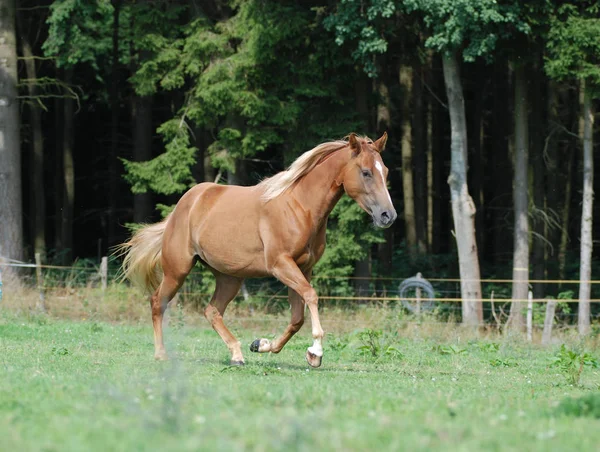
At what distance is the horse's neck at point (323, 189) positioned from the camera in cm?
1063

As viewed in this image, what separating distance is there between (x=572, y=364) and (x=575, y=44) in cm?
1055

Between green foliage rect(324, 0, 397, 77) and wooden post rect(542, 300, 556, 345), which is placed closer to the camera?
wooden post rect(542, 300, 556, 345)

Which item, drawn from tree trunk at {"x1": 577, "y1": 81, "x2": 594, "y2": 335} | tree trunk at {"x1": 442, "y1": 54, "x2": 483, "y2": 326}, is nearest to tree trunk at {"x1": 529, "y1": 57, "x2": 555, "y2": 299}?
tree trunk at {"x1": 577, "y1": 81, "x2": 594, "y2": 335}

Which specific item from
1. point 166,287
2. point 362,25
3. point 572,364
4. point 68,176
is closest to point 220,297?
point 166,287

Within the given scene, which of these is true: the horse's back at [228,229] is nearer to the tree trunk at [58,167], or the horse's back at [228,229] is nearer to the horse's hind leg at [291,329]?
the horse's hind leg at [291,329]

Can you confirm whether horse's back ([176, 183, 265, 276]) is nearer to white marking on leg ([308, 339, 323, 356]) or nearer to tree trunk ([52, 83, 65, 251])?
white marking on leg ([308, 339, 323, 356])

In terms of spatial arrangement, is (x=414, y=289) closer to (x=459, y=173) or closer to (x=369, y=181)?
(x=459, y=173)

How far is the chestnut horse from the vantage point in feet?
34.1

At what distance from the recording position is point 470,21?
20.1m

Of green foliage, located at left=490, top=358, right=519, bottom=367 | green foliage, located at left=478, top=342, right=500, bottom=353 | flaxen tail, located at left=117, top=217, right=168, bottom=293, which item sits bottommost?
green foliage, located at left=478, top=342, right=500, bottom=353

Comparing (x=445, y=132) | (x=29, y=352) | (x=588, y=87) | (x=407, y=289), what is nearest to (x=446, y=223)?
(x=445, y=132)

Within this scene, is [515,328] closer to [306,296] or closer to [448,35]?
[448,35]

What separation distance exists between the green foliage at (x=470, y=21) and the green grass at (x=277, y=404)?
9284 mm

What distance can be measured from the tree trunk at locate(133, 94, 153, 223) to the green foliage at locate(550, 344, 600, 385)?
17970 mm
